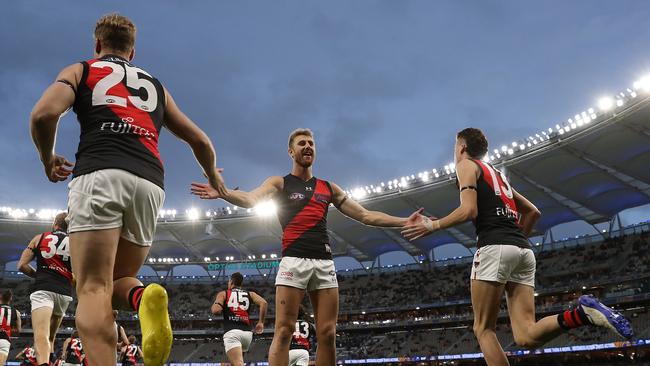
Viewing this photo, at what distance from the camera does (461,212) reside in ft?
18.3

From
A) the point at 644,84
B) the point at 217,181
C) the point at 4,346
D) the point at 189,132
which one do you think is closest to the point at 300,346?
the point at 4,346

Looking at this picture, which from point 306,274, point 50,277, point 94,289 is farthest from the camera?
point 50,277

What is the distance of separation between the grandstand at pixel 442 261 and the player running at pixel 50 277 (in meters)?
29.1

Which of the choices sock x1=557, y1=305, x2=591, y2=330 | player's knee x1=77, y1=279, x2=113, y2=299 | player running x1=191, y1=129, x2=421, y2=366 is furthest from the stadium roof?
player's knee x1=77, y1=279, x2=113, y2=299

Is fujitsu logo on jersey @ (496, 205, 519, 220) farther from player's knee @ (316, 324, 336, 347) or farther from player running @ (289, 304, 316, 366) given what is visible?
player running @ (289, 304, 316, 366)

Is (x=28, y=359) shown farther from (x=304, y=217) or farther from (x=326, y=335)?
(x=326, y=335)

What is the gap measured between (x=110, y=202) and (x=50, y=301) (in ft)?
17.9

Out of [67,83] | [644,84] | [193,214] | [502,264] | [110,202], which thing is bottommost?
[502,264]

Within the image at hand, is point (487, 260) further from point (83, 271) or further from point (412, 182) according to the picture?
point (412, 182)

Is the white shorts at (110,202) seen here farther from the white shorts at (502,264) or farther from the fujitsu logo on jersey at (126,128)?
the white shorts at (502,264)

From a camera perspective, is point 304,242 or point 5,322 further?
point 5,322

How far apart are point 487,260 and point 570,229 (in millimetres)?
138505

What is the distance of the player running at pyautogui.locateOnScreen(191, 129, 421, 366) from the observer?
579 cm

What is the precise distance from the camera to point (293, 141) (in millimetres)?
6836
